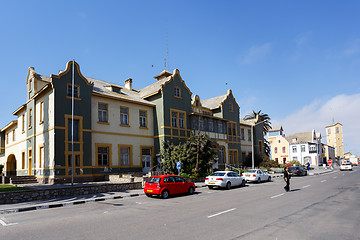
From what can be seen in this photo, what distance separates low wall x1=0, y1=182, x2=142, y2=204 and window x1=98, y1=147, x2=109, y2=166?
290 inches

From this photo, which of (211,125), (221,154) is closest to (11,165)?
(211,125)

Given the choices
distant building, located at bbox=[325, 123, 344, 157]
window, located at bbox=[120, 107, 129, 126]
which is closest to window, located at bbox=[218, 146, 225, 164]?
window, located at bbox=[120, 107, 129, 126]

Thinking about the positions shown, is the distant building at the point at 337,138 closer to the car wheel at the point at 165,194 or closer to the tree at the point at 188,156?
the tree at the point at 188,156

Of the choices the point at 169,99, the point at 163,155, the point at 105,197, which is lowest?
the point at 105,197

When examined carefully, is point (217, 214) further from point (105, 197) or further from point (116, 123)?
point (116, 123)

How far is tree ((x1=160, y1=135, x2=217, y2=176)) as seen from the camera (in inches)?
1166

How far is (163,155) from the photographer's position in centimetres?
3125

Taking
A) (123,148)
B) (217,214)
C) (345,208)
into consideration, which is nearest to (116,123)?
(123,148)

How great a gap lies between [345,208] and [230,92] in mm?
33442

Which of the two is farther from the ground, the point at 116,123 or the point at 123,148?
the point at 116,123

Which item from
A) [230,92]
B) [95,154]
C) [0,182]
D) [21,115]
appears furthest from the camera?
[230,92]

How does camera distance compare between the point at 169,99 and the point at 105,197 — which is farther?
the point at 169,99

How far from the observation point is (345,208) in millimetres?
12172

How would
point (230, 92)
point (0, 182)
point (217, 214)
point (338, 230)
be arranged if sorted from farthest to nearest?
point (230, 92) < point (0, 182) < point (217, 214) < point (338, 230)
